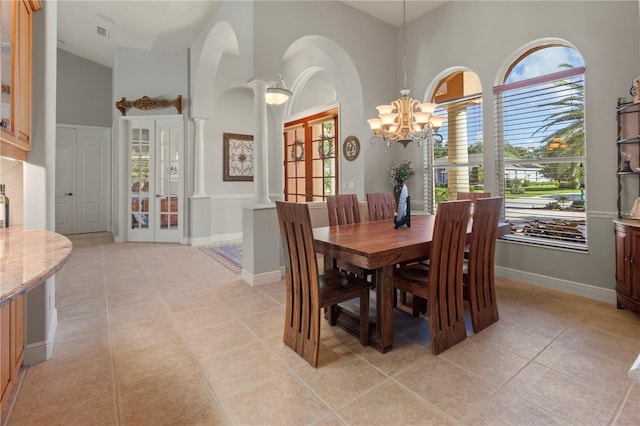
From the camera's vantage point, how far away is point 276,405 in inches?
67.7

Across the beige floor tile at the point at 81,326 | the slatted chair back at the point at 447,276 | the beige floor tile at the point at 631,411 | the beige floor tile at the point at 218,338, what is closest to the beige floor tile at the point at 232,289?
the beige floor tile at the point at 218,338

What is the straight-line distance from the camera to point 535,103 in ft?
12.4

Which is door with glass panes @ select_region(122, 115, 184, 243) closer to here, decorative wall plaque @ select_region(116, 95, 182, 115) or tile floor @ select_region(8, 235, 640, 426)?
decorative wall plaque @ select_region(116, 95, 182, 115)

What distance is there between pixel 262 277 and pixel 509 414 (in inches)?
108

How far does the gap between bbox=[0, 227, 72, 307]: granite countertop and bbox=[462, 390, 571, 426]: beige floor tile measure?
6.02 ft

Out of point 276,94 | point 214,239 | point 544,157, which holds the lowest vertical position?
point 214,239

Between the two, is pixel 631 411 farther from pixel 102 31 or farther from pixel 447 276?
pixel 102 31

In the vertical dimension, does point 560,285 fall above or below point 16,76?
below

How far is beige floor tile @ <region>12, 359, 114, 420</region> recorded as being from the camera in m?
1.70

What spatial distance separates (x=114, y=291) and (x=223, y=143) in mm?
4142

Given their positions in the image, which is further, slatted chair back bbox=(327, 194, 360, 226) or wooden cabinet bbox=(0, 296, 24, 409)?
slatted chair back bbox=(327, 194, 360, 226)

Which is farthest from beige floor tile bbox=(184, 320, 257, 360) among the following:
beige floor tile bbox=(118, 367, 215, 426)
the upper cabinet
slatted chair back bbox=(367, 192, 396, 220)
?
slatted chair back bbox=(367, 192, 396, 220)

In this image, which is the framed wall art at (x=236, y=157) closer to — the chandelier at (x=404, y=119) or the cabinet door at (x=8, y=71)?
the chandelier at (x=404, y=119)

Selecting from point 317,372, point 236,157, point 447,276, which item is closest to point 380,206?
point 447,276
